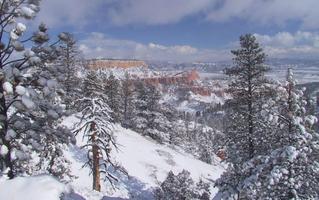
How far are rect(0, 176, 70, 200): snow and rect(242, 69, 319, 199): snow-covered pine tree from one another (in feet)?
32.9

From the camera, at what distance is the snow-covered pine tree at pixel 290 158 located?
1495cm

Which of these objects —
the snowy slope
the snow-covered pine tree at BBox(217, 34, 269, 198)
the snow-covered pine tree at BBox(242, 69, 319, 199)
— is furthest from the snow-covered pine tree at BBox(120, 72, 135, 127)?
the snow-covered pine tree at BBox(242, 69, 319, 199)

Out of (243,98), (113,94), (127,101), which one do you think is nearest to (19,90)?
(243,98)

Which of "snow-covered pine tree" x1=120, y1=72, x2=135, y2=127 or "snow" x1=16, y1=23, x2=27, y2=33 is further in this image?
"snow-covered pine tree" x1=120, y1=72, x2=135, y2=127

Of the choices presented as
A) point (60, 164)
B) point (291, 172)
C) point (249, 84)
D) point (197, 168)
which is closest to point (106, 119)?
point (60, 164)

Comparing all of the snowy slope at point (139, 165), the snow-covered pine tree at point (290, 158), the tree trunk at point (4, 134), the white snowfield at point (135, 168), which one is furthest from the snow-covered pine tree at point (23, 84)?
the snowy slope at point (139, 165)

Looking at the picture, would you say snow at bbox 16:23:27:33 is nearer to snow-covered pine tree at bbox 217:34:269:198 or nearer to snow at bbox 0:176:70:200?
snow at bbox 0:176:70:200

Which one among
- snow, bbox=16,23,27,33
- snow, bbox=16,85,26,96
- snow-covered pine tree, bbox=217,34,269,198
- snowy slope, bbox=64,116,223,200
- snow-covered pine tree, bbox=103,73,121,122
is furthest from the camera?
snow-covered pine tree, bbox=103,73,121,122

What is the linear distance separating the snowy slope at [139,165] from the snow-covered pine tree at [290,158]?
1474 centimetres

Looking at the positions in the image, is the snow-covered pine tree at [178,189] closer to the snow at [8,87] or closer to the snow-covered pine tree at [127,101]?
the snow at [8,87]

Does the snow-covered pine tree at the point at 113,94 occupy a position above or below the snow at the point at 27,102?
below

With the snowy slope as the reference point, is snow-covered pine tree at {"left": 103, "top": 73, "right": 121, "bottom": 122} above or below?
above

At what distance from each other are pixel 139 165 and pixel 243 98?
19.2 meters

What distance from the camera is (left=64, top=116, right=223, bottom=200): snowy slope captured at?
32375 millimetres
